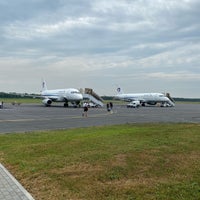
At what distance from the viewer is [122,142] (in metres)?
12.8

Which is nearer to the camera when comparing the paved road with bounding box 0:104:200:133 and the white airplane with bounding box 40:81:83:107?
the paved road with bounding box 0:104:200:133

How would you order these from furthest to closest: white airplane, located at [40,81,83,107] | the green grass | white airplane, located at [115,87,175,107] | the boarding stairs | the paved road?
white airplane, located at [115,87,175,107] → the boarding stairs → white airplane, located at [40,81,83,107] → the paved road → the green grass

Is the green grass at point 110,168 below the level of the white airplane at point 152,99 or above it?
below

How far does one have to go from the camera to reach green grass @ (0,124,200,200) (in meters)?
7.02

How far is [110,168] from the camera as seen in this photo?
29.1 ft

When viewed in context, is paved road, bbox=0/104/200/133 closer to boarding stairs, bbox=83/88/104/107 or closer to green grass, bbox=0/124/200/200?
green grass, bbox=0/124/200/200

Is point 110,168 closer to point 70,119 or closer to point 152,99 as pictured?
point 70,119

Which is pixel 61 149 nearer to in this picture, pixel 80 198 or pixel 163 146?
pixel 163 146

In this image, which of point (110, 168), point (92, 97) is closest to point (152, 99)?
point (92, 97)

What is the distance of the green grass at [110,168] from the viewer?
7.02 m

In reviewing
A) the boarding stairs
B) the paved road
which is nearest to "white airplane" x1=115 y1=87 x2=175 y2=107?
the boarding stairs

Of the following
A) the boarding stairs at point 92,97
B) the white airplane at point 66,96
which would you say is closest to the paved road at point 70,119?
the white airplane at point 66,96

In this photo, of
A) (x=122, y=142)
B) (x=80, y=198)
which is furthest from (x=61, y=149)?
(x=80, y=198)

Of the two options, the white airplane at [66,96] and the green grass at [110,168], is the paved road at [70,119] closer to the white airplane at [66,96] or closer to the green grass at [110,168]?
the green grass at [110,168]
